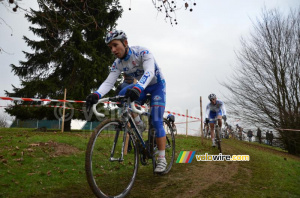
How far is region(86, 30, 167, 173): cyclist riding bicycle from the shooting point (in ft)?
11.8

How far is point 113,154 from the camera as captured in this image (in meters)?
3.32

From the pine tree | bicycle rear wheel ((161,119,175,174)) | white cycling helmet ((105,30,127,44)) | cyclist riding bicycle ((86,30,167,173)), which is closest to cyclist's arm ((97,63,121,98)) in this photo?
cyclist riding bicycle ((86,30,167,173))

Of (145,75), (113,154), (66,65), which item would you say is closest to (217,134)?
(145,75)

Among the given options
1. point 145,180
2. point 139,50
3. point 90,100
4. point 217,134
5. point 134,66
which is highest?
point 139,50

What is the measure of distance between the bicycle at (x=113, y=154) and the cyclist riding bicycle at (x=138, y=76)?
1.16 ft

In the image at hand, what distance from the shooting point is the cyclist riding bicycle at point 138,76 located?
142 inches

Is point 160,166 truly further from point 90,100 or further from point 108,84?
point 90,100

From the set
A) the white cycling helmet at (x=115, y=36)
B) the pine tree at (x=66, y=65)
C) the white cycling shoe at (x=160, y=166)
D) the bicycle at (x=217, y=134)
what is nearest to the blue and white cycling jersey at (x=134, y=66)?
the white cycling helmet at (x=115, y=36)

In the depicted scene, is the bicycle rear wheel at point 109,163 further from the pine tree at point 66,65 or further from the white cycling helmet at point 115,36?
the pine tree at point 66,65

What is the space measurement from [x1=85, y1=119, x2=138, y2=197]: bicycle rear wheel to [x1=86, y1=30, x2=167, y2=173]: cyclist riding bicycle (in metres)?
0.48

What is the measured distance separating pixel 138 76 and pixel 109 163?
160cm

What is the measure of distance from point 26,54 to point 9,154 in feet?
54.5

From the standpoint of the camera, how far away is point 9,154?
5.54 m

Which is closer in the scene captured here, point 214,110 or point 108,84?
point 108,84
